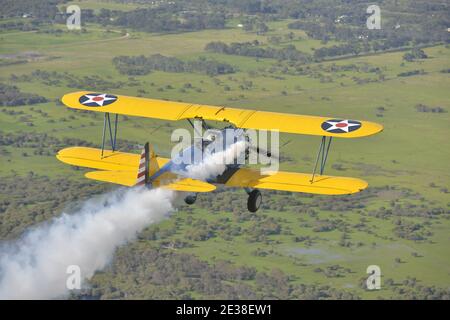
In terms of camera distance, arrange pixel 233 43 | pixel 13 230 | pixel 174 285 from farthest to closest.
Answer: pixel 233 43 < pixel 13 230 < pixel 174 285

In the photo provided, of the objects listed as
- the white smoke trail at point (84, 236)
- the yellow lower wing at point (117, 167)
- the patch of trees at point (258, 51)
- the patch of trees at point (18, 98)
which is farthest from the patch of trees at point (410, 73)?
the white smoke trail at point (84, 236)

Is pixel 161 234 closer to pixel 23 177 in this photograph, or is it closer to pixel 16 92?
pixel 23 177

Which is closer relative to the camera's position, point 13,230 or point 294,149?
point 13,230

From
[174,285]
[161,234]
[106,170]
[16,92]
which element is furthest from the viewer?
[16,92]

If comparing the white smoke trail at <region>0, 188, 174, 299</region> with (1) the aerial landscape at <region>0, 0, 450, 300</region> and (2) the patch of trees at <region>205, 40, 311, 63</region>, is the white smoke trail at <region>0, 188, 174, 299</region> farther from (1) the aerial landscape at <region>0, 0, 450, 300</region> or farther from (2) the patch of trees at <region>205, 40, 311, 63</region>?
(2) the patch of trees at <region>205, 40, 311, 63</region>

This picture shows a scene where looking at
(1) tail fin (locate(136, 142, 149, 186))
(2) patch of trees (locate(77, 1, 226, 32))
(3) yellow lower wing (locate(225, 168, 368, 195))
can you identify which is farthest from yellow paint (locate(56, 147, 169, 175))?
(2) patch of trees (locate(77, 1, 226, 32))

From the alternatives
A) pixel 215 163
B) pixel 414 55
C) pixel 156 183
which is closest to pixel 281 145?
pixel 215 163

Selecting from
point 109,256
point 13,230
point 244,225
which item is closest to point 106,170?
point 109,256

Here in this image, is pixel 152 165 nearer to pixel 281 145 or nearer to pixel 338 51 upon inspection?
pixel 281 145
